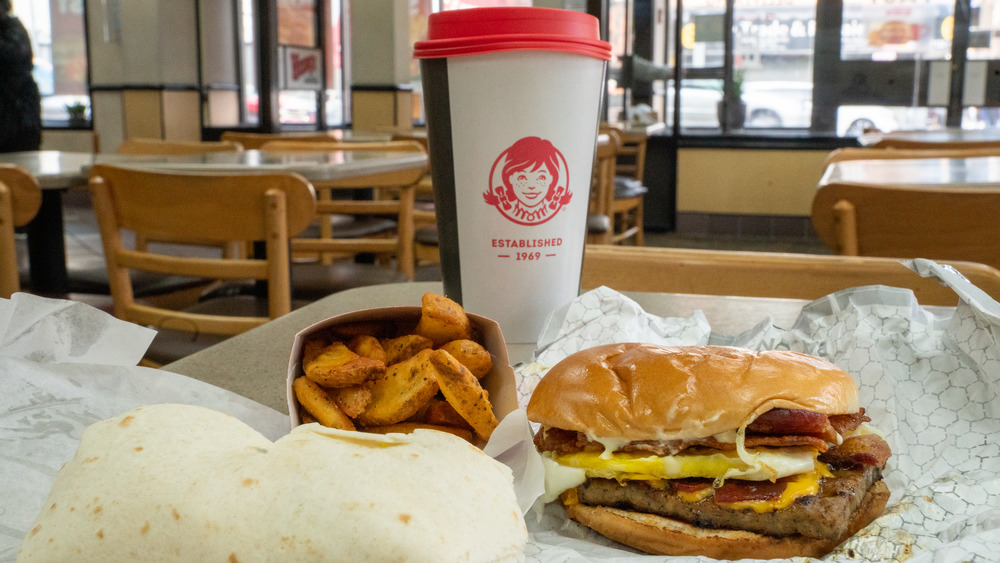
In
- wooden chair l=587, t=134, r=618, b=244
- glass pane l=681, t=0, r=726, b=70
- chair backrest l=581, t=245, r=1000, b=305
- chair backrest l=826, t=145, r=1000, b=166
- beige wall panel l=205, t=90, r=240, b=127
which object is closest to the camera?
chair backrest l=581, t=245, r=1000, b=305

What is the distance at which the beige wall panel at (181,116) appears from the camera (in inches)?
417

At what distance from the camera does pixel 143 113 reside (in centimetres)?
1068

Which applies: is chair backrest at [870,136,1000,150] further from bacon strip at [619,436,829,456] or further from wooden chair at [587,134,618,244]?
bacon strip at [619,436,829,456]

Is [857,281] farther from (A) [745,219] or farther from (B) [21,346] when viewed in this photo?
(A) [745,219]

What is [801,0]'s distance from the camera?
8.61 meters

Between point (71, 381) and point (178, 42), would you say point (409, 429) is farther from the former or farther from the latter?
point (178, 42)

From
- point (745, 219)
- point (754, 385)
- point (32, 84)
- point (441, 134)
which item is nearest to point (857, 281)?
point (754, 385)

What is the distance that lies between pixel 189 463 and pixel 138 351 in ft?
0.96

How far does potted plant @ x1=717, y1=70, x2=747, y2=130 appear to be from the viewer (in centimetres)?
883

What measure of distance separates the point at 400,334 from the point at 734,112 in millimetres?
8837

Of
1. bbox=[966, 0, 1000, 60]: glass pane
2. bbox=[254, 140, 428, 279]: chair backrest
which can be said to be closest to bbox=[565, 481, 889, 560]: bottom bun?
bbox=[254, 140, 428, 279]: chair backrest

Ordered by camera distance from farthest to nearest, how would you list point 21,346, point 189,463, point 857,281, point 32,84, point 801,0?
1. point 801,0
2. point 32,84
3. point 857,281
4. point 21,346
5. point 189,463

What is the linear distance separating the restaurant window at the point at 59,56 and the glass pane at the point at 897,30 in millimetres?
10316

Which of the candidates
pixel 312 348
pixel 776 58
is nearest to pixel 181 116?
pixel 776 58
